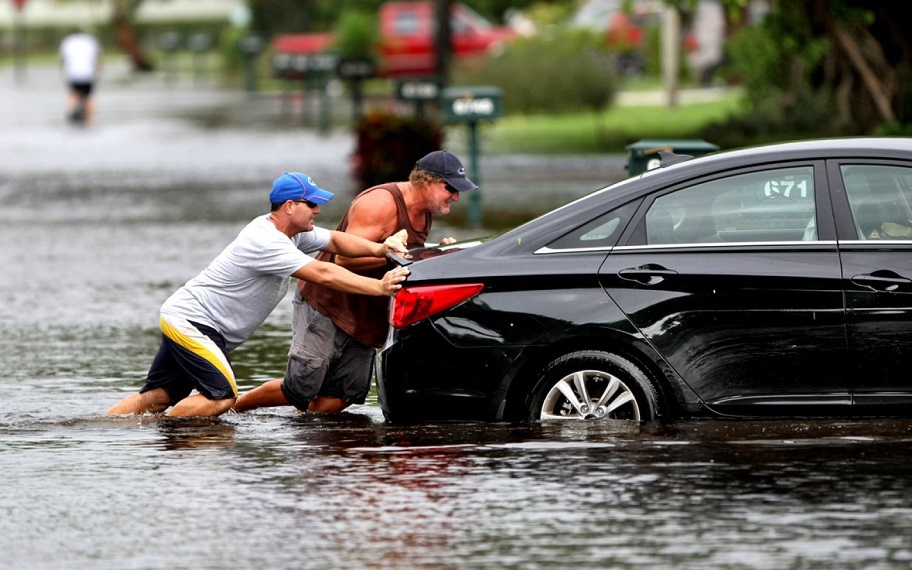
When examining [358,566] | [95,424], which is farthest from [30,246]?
[358,566]

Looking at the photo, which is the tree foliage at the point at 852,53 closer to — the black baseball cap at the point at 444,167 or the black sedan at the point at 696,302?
the black baseball cap at the point at 444,167

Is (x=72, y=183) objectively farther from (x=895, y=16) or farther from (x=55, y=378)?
(x=55, y=378)

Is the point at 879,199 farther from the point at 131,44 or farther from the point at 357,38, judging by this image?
the point at 131,44

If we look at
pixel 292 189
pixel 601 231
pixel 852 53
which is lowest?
pixel 601 231

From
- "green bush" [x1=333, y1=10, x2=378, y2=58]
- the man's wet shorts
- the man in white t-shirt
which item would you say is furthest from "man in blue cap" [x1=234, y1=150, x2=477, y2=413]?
"green bush" [x1=333, y1=10, x2=378, y2=58]

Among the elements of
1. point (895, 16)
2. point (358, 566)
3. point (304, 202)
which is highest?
point (895, 16)

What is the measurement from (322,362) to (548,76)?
24.0 metres

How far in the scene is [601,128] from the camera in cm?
3050

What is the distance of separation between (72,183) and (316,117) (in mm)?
11537

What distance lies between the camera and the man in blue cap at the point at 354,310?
9383 mm

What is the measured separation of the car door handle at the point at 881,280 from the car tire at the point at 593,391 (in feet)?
3.36

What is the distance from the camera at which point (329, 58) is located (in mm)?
34156

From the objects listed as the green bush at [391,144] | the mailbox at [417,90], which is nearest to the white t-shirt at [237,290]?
the green bush at [391,144]

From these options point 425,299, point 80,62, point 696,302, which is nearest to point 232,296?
point 425,299
